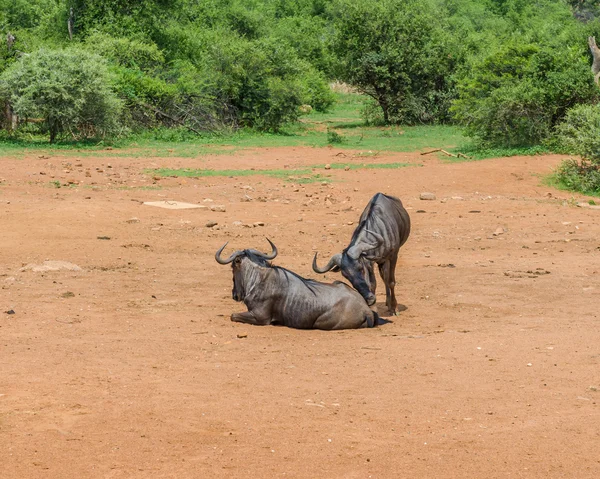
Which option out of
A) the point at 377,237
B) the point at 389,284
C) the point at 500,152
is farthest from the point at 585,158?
the point at 377,237

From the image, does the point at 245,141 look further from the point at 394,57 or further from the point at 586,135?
the point at 586,135

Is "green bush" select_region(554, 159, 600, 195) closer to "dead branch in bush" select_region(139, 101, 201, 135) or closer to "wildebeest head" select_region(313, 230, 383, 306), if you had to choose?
"wildebeest head" select_region(313, 230, 383, 306)

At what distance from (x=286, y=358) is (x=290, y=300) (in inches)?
51.8

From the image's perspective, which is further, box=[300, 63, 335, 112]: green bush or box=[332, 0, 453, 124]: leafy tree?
box=[300, 63, 335, 112]: green bush

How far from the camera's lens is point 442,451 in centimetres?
574

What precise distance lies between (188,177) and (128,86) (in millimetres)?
10017

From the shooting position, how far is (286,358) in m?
7.93

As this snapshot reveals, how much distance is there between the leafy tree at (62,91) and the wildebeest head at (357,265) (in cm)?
1766

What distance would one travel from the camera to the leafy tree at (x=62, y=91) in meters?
25.5

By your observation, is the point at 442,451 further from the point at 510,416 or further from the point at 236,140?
the point at 236,140

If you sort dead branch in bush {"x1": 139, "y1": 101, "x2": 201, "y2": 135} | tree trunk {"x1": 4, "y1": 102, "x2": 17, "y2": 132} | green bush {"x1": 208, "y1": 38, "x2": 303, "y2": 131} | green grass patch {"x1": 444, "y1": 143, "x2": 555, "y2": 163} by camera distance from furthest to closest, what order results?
green bush {"x1": 208, "y1": 38, "x2": 303, "y2": 131}
dead branch in bush {"x1": 139, "y1": 101, "x2": 201, "y2": 135}
tree trunk {"x1": 4, "y1": 102, "x2": 17, "y2": 132}
green grass patch {"x1": 444, "y1": 143, "x2": 555, "y2": 163}

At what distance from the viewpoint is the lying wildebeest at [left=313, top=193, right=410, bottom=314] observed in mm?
9453

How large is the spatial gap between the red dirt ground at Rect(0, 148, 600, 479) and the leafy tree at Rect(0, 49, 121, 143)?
10236 mm

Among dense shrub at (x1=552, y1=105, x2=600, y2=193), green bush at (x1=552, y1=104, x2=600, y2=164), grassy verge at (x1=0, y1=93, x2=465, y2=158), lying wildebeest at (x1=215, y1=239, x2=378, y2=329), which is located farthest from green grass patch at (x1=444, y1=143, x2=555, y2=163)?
lying wildebeest at (x1=215, y1=239, x2=378, y2=329)
